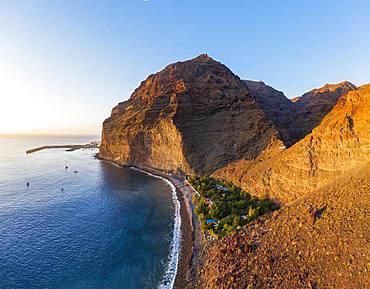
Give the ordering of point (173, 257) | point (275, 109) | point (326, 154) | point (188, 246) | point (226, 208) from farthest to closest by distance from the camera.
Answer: point (275, 109) → point (226, 208) → point (326, 154) → point (188, 246) → point (173, 257)

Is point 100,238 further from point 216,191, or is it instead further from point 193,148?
point 193,148

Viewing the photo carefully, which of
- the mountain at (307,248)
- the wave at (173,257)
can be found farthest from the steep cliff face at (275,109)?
the mountain at (307,248)

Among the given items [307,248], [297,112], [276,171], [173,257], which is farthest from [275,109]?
[307,248]

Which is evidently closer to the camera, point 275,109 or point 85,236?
point 85,236

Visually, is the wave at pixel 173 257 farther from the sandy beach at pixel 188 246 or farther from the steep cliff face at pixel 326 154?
the steep cliff face at pixel 326 154

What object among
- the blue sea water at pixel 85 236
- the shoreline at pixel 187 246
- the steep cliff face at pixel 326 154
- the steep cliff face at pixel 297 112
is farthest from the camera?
the steep cliff face at pixel 297 112

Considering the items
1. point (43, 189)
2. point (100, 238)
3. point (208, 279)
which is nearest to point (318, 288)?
point (208, 279)

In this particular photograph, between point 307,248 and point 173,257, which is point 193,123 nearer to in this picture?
point 173,257

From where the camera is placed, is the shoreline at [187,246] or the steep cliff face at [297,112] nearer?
the shoreline at [187,246]
